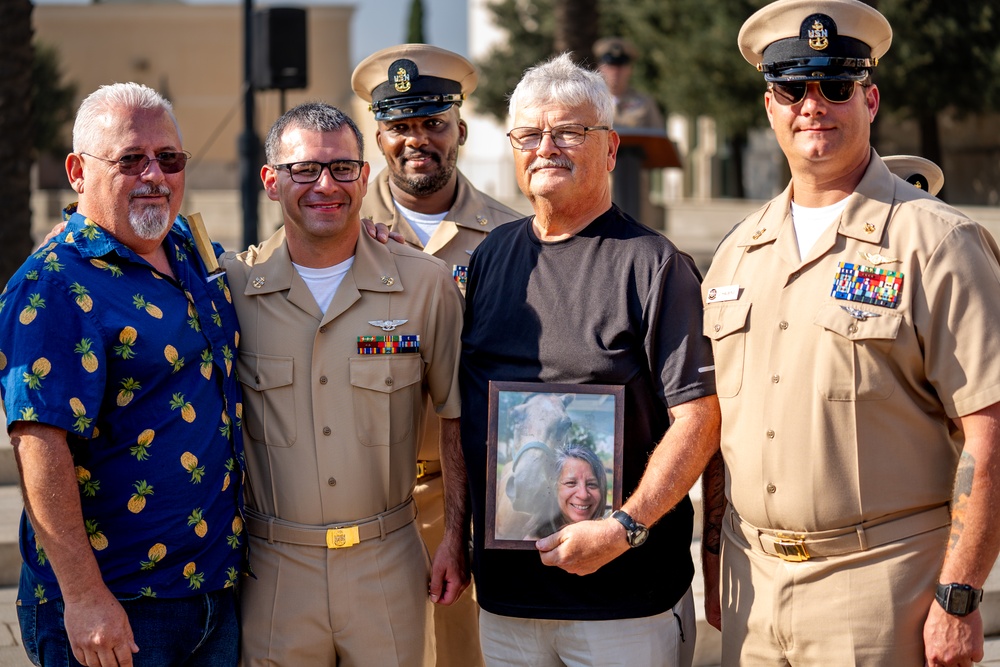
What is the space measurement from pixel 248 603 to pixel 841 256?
81.4 inches

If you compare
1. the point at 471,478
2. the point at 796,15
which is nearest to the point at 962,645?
the point at 471,478

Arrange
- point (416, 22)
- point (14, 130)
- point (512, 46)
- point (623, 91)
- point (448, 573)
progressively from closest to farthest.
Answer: point (448, 573) < point (14, 130) < point (623, 91) < point (512, 46) < point (416, 22)

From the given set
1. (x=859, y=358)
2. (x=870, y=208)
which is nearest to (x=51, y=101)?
(x=870, y=208)

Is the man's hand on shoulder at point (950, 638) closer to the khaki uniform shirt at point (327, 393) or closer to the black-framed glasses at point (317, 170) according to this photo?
the khaki uniform shirt at point (327, 393)

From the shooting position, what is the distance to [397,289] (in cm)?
371

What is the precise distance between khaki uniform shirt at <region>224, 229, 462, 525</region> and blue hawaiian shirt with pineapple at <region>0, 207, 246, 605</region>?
21 cm

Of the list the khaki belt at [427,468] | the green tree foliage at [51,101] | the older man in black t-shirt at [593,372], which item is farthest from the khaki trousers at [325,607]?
the green tree foliage at [51,101]

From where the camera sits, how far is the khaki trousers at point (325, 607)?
138 inches

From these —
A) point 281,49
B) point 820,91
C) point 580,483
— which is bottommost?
point 580,483

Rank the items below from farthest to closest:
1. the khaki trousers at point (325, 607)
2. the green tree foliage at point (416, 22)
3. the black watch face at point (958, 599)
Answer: the green tree foliage at point (416, 22) < the khaki trousers at point (325, 607) < the black watch face at point (958, 599)

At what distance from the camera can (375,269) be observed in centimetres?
373

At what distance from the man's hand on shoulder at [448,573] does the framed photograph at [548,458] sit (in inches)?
15.1

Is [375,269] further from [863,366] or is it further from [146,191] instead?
[863,366]

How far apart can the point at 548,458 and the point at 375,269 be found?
921mm
